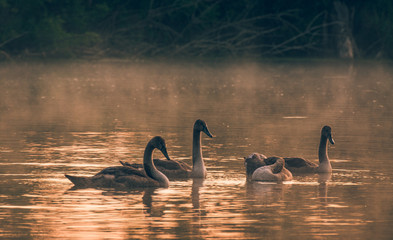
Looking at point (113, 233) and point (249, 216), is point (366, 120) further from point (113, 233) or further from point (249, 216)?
point (113, 233)

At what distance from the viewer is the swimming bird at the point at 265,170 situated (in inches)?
599

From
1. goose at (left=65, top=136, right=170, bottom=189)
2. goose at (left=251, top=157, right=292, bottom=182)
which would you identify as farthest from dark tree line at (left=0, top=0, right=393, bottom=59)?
goose at (left=65, top=136, right=170, bottom=189)

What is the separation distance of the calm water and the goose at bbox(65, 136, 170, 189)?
21 cm

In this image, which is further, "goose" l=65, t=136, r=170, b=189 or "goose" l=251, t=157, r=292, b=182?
"goose" l=251, t=157, r=292, b=182

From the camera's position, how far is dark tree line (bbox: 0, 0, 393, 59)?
53.5 meters

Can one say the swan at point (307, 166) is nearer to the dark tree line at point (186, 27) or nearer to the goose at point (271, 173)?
the goose at point (271, 173)

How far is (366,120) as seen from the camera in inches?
1000

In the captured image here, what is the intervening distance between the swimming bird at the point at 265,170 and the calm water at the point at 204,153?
0.22 meters

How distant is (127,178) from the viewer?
47.6ft

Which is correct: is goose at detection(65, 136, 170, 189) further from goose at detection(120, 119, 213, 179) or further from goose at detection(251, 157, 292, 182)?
goose at detection(251, 157, 292, 182)

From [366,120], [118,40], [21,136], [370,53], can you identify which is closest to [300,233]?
[21,136]

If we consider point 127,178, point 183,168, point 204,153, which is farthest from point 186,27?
point 127,178

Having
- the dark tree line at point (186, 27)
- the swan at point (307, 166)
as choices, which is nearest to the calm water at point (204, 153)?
the swan at point (307, 166)

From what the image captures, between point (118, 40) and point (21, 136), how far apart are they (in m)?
34.0
